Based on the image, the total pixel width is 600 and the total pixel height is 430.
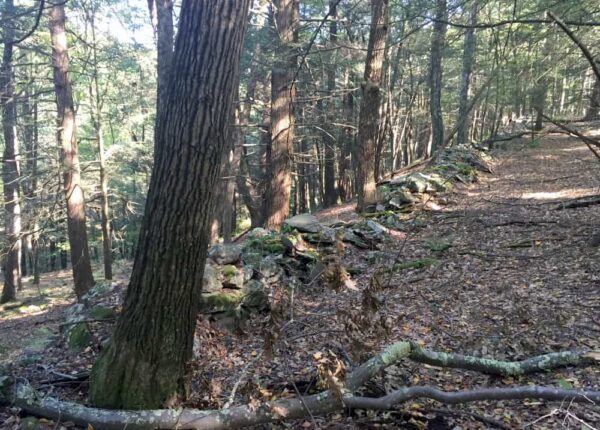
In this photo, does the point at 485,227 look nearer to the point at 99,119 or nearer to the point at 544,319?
the point at 544,319

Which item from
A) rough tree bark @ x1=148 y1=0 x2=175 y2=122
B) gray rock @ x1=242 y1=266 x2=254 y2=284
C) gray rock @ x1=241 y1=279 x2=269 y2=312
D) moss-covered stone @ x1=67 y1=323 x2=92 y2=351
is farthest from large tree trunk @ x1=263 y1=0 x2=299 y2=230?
moss-covered stone @ x1=67 y1=323 x2=92 y2=351

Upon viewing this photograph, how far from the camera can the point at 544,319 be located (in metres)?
4.47

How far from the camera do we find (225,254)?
19.7 ft

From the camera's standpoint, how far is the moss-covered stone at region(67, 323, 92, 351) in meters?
4.64

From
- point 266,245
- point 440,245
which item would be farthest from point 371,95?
point 266,245

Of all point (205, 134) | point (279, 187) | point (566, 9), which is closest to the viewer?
point (205, 134)

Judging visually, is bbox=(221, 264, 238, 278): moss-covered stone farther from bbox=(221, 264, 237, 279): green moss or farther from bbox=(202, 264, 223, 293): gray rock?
bbox=(202, 264, 223, 293): gray rock

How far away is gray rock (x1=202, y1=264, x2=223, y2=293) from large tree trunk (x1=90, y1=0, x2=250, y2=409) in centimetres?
198

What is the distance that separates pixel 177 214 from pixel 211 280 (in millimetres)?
2416

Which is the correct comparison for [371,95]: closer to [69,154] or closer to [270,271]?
[270,271]

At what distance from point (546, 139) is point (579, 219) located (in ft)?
48.2

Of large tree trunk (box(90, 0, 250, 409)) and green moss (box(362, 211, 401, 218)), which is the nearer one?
large tree trunk (box(90, 0, 250, 409))

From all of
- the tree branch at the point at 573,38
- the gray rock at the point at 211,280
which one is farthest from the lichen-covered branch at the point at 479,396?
the tree branch at the point at 573,38

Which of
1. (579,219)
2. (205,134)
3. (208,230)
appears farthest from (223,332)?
(579,219)
